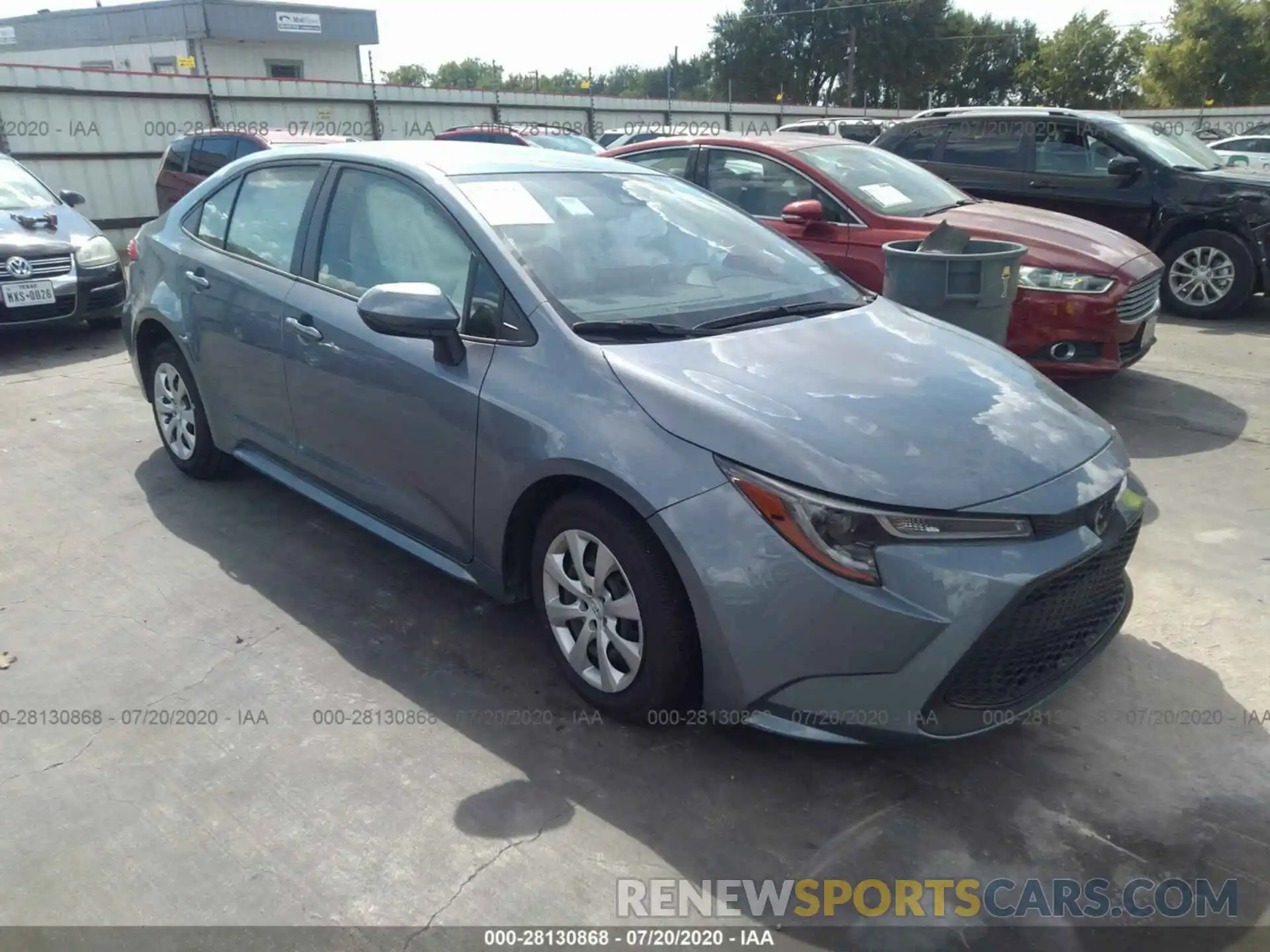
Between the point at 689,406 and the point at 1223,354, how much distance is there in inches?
249

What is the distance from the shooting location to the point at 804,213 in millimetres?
6141

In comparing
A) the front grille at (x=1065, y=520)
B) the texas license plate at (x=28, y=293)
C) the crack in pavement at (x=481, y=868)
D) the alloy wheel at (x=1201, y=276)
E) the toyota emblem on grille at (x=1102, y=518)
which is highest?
the front grille at (x=1065, y=520)

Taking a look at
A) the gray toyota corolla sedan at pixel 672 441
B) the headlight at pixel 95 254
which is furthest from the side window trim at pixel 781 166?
the headlight at pixel 95 254

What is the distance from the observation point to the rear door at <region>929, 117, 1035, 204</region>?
8.74 meters

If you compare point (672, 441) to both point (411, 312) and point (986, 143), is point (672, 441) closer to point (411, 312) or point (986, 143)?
point (411, 312)

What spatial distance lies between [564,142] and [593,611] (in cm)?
1430

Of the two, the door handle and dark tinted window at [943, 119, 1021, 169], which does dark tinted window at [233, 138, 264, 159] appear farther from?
the door handle

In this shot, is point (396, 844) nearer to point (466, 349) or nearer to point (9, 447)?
point (466, 349)

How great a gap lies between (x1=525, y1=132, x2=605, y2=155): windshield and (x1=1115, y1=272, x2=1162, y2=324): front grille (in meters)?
10.4

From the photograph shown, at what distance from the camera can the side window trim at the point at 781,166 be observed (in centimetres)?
622

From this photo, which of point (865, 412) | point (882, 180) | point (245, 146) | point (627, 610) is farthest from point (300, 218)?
point (245, 146)

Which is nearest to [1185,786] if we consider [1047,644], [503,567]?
[1047,644]

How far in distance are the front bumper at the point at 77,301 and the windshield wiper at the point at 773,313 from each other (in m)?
5.89

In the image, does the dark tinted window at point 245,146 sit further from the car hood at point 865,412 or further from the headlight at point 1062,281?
the car hood at point 865,412
